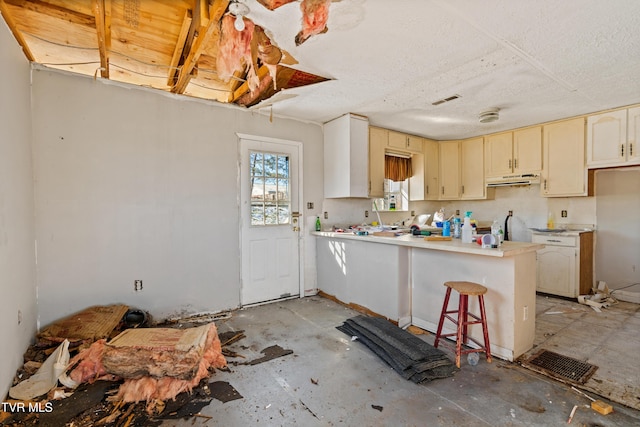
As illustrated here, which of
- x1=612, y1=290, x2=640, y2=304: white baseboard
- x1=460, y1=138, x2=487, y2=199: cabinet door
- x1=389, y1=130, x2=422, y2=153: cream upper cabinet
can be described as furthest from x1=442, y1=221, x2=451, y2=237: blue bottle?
x1=612, y1=290, x2=640, y2=304: white baseboard

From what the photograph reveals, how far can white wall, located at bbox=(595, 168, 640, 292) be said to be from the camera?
12.7 ft

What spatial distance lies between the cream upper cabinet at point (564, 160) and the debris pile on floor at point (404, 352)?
320 cm

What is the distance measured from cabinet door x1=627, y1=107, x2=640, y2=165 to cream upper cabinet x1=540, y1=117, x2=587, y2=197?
42cm

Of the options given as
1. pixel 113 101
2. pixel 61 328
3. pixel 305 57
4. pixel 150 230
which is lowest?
pixel 61 328

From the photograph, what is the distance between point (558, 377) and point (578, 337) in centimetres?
98

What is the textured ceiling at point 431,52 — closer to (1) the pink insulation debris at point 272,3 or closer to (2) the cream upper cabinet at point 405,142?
(1) the pink insulation debris at point 272,3

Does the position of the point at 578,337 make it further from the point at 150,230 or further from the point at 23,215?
the point at 23,215

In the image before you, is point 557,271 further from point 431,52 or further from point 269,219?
point 269,219

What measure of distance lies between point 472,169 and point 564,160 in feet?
4.17

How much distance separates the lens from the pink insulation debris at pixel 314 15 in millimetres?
1771

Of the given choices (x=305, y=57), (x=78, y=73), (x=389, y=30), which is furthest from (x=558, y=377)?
(x=78, y=73)

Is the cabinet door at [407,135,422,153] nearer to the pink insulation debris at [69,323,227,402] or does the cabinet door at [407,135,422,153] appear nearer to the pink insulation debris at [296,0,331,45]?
the pink insulation debris at [296,0,331,45]

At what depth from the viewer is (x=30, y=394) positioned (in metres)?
1.91

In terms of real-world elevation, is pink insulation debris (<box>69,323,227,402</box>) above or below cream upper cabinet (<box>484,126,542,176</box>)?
below
